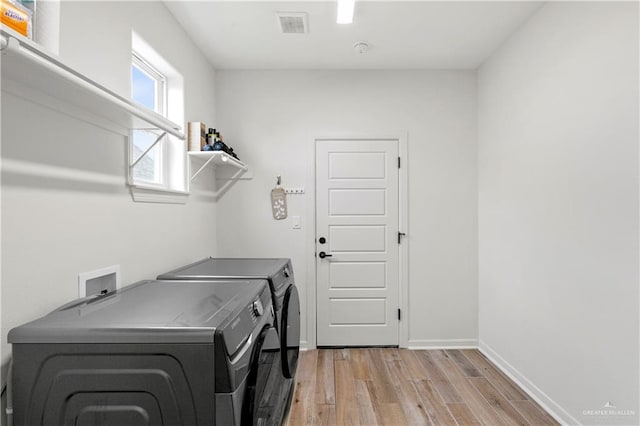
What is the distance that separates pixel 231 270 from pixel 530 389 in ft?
7.12

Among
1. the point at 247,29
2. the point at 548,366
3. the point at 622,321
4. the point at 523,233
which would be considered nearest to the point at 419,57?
the point at 247,29

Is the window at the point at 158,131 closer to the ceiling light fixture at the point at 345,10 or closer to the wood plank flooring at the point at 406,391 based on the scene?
the ceiling light fixture at the point at 345,10

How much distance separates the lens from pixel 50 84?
3.46 feet

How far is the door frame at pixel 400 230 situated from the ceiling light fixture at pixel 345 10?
3.82 feet

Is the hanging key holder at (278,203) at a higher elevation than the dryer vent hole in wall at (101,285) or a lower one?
higher

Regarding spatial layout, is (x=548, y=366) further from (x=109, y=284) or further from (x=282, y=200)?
(x=109, y=284)

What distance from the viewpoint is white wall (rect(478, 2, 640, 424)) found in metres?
1.56

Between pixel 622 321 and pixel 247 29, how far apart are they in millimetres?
2817

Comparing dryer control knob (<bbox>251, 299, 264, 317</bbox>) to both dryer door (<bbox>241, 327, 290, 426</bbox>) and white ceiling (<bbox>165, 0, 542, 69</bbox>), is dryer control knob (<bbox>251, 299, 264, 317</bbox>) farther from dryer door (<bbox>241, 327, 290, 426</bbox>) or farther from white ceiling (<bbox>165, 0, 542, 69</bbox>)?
white ceiling (<bbox>165, 0, 542, 69</bbox>)

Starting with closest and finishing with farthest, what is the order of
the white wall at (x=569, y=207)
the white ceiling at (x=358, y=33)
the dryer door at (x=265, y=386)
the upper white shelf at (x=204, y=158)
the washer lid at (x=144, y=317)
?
the washer lid at (x=144, y=317), the dryer door at (x=265, y=386), the white wall at (x=569, y=207), the white ceiling at (x=358, y=33), the upper white shelf at (x=204, y=158)

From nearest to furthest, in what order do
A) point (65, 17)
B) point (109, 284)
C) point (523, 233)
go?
point (65, 17), point (109, 284), point (523, 233)

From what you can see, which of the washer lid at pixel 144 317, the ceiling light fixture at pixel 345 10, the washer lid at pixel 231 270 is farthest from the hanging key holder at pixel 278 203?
the washer lid at pixel 144 317

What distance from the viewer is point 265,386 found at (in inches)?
52.4

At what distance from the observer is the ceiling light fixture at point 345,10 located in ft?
6.06
